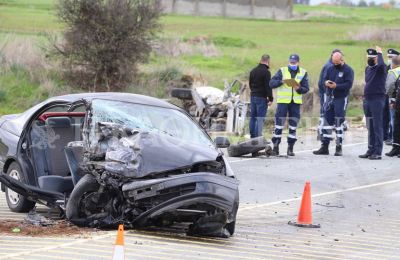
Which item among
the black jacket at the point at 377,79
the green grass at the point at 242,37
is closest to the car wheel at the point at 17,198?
the black jacket at the point at 377,79

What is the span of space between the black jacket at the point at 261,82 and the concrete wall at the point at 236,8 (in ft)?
172

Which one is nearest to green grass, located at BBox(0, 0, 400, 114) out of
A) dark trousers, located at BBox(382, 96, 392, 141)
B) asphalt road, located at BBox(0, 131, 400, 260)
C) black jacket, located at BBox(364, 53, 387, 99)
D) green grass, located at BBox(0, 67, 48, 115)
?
green grass, located at BBox(0, 67, 48, 115)

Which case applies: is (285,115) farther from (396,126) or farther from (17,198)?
(17,198)

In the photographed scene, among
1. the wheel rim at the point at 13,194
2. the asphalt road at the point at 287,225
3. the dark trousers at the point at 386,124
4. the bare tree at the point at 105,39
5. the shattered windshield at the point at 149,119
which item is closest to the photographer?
the asphalt road at the point at 287,225

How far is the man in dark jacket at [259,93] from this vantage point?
62.5 feet

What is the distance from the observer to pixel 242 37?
50.6 meters

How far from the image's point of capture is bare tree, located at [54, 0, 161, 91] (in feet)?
87.2

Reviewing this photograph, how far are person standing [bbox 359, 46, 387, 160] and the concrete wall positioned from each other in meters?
53.9

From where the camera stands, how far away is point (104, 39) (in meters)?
26.7

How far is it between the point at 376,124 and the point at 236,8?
56351 millimetres

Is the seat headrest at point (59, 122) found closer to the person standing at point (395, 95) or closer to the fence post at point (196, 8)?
the person standing at point (395, 95)

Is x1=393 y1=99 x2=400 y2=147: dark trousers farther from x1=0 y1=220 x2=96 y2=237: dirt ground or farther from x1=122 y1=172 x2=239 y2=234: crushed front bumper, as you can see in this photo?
x1=0 y1=220 x2=96 y2=237: dirt ground

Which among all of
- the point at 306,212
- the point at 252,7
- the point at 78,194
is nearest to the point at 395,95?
the point at 306,212

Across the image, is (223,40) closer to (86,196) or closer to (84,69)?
(84,69)
